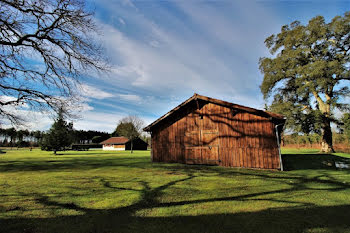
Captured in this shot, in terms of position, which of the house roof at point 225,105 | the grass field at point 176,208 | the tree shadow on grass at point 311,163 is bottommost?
the tree shadow on grass at point 311,163

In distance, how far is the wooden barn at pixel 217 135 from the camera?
11.3 metres

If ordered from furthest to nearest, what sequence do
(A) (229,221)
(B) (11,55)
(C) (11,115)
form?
(C) (11,115)
(B) (11,55)
(A) (229,221)

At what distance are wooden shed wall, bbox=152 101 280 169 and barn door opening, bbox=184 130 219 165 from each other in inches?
6.5

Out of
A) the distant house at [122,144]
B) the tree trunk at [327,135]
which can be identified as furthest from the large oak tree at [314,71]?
the distant house at [122,144]

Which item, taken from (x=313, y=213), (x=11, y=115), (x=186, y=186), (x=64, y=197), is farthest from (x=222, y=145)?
(x=11, y=115)

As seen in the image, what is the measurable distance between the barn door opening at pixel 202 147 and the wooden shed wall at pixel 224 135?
0.16m

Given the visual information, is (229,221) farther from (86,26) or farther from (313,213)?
(86,26)

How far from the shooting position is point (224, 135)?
12.6 metres

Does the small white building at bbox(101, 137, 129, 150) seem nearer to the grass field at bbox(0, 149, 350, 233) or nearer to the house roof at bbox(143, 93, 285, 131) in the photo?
the house roof at bbox(143, 93, 285, 131)

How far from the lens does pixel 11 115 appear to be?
9227 millimetres

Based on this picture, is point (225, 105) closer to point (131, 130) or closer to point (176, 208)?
point (176, 208)

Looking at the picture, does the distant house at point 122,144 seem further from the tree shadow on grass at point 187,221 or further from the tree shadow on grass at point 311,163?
the tree shadow on grass at point 187,221

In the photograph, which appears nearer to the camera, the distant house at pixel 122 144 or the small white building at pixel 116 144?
the distant house at pixel 122 144

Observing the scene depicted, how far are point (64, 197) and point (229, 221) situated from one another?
17.5 feet
